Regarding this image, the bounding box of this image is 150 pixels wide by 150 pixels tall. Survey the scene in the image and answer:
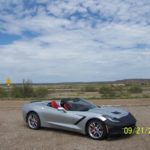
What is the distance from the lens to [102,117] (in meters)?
10.5

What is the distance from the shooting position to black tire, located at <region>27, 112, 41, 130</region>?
12.6m

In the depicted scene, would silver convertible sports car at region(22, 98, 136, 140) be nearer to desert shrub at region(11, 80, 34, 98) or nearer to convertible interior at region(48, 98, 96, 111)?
convertible interior at region(48, 98, 96, 111)

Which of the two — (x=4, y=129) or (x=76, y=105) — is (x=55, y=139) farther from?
(x=4, y=129)

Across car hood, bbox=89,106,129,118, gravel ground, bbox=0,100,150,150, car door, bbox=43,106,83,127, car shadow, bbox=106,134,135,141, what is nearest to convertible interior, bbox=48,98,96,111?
car door, bbox=43,106,83,127

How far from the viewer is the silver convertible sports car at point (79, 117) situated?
34.3ft

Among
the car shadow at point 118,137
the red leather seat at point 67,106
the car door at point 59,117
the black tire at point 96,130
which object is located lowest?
the car shadow at point 118,137

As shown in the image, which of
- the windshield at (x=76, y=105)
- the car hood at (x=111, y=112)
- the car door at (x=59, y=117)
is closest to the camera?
the car hood at (x=111, y=112)

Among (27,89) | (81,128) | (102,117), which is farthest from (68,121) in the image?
(27,89)

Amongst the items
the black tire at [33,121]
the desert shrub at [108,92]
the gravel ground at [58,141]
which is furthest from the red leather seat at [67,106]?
the desert shrub at [108,92]

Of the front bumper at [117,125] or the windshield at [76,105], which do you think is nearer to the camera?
the front bumper at [117,125]

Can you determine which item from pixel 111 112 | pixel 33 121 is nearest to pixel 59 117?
pixel 33 121

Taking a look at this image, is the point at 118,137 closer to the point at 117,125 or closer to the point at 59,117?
the point at 117,125

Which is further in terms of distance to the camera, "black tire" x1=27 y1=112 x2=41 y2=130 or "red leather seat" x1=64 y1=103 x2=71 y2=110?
"black tire" x1=27 y1=112 x2=41 y2=130

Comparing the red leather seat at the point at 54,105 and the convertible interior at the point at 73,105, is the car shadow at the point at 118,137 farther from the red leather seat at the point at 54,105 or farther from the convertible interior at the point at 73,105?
the red leather seat at the point at 54,105
